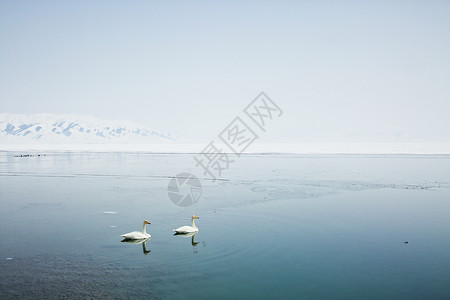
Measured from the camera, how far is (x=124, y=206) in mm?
12984

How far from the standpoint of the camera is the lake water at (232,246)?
6.14 meters

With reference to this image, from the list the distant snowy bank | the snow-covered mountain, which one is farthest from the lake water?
the snow-covered mountain

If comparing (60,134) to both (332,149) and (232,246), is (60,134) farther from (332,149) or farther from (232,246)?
(232,246)

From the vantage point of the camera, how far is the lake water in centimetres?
614

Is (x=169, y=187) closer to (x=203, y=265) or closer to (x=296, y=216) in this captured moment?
(x=296, y=216)

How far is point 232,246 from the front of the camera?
8344mm

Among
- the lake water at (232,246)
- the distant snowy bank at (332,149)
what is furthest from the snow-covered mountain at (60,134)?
the lake water at (232,246)

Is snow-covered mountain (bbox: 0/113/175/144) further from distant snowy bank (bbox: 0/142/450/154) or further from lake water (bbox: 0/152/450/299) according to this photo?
lake water (bbox: 0/152/450/299)

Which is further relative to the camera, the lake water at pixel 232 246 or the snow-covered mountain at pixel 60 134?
the snow-covered mountain at pixel 60 134

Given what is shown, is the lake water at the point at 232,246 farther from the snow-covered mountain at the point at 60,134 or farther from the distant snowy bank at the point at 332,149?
Result: the snow-covered mountain at the point at 60,134

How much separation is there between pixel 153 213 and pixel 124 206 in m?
1.74

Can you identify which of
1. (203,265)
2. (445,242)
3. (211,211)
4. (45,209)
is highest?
(45,209)

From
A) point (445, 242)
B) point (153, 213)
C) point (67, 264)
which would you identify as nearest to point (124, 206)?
point (153, 213)

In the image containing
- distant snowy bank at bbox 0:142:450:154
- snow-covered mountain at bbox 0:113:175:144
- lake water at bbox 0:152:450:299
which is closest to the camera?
lake water at bbox 0:152:450:299
